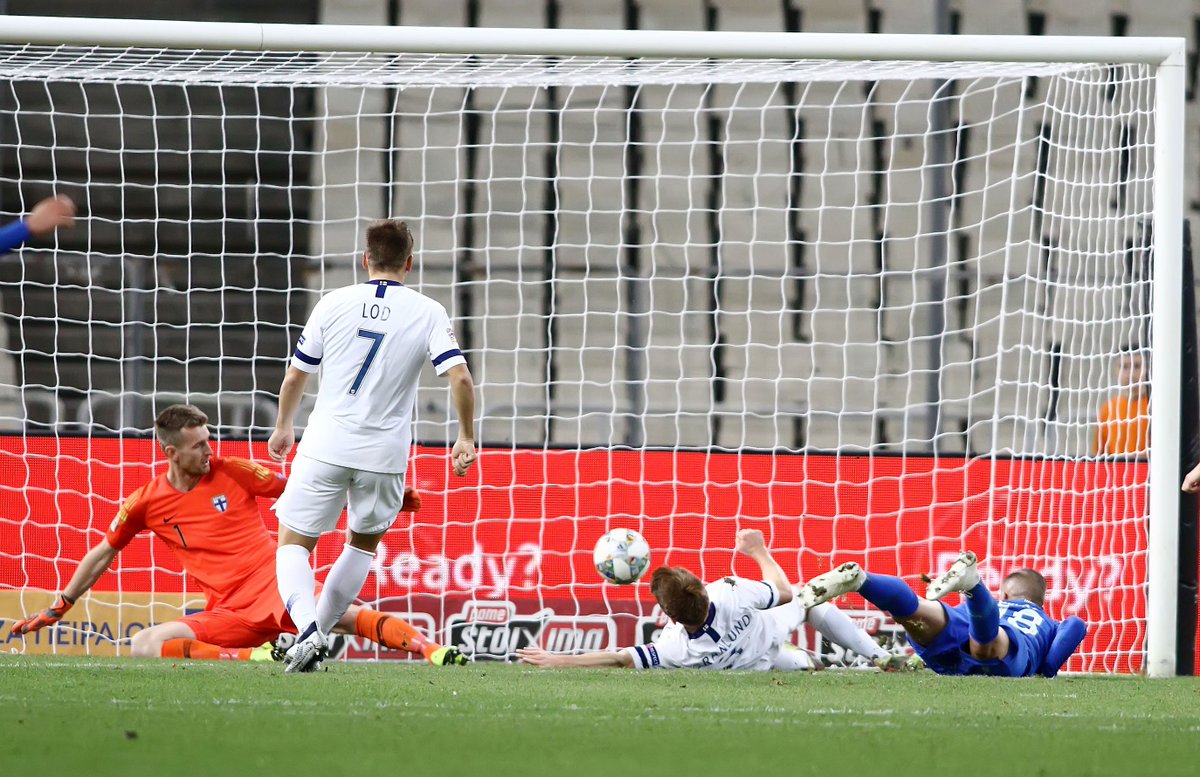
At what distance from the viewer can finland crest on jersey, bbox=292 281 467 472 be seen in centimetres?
516

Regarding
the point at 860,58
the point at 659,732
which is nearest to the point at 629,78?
the point at 860,58

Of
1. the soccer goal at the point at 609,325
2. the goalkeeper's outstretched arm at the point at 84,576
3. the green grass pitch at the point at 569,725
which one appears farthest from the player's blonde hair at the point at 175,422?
the green grass pitch at the point at 569,725

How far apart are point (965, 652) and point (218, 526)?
3339mm

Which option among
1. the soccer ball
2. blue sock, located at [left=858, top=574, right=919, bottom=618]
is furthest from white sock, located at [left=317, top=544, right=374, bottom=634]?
blue sock, located at [left=858, top=574, right=919, bottom=618]

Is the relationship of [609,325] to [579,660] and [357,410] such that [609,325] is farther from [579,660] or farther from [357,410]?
[357,410]

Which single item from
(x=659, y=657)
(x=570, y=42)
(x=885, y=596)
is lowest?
(x=659, y=657)

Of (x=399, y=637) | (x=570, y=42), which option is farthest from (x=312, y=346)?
(x=570, y=42)

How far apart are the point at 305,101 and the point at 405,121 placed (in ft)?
2.69

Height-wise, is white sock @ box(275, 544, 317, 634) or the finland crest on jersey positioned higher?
the finland crest on jersey

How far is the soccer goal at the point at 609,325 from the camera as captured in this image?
22.0 feet

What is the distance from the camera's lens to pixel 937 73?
23.4 ft

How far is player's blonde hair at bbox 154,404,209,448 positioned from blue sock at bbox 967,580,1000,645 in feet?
10.8

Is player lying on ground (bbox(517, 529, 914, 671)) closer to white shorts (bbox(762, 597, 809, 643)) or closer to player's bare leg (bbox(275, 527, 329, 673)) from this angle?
white shorts (bbox(762, 597, 809, 643))

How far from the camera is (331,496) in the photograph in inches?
205
